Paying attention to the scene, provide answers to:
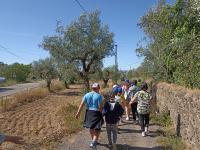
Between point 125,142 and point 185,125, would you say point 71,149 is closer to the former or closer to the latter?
point 125,142

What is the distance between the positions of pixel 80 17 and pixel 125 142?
20.9m

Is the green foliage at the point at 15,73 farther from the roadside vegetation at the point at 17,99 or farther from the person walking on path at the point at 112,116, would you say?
the person walking on path at the point at 112,116

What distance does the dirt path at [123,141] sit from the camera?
931 cm

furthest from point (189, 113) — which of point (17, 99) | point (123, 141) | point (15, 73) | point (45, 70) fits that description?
point (15, 73)

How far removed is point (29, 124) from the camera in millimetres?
15516

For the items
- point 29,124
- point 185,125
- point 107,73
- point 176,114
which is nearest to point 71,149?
point 185,125

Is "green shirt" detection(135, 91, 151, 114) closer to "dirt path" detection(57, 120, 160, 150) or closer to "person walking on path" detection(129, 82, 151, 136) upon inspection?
"person walking on path" detection(129, 82, 151, 136)

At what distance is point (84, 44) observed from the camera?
94.4 feet

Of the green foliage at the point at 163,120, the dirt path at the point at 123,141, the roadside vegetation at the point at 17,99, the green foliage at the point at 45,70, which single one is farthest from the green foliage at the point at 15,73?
the dirt path at the point at 123,141

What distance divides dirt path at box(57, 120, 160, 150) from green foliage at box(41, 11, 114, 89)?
17774 mm

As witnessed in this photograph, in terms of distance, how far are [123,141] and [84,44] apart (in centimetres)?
1943

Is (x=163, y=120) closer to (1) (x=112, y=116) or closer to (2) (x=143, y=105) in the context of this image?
(2) (x=143, y=105)

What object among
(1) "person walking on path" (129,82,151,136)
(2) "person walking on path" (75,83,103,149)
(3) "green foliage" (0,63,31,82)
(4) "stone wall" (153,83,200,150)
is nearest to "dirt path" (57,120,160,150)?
(1) "person walking on path" (129,82,151,136)

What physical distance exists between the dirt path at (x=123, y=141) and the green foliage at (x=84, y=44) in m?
17.8
